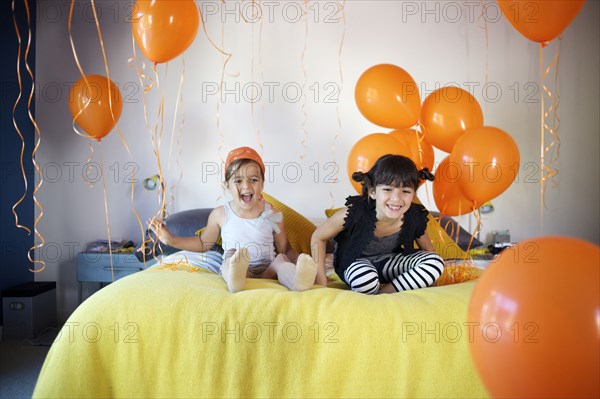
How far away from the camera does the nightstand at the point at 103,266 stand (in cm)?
293

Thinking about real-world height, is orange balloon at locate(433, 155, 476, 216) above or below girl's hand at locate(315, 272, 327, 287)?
above

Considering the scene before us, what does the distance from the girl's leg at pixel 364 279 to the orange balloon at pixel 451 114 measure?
76cm

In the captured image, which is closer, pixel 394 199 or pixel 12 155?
pixel 394 199

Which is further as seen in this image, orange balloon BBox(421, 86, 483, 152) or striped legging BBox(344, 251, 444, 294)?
orange balloon BBox(421, 86, 483, 152)

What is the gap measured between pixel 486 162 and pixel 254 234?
2.97ft

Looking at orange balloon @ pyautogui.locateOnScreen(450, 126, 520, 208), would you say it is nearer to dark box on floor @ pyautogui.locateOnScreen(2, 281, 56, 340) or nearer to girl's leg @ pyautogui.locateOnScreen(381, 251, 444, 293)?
girl's leg @ pyautogui.locateOnScreen(381, 251, 444, 293)

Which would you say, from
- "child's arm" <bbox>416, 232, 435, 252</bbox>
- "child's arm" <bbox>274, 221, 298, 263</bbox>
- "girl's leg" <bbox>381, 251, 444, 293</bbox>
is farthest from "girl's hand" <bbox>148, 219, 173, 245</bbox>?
"child's arm" <bbox>416, 232, 435, 252</bbox>

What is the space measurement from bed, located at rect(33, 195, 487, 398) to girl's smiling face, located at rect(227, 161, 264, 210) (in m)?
0.77

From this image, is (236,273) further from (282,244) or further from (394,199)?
(282,244)

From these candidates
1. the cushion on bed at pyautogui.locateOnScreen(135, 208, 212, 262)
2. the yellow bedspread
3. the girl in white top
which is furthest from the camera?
the cushion on bed at pyautogui.locateOnScreen(135, 208, 212, 262)

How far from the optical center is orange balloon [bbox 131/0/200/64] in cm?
180

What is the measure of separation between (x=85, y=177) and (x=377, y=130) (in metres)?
1.77

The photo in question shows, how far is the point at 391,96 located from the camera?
7.29 feet

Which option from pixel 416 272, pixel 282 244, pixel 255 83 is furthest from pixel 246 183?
pixel 255 83
